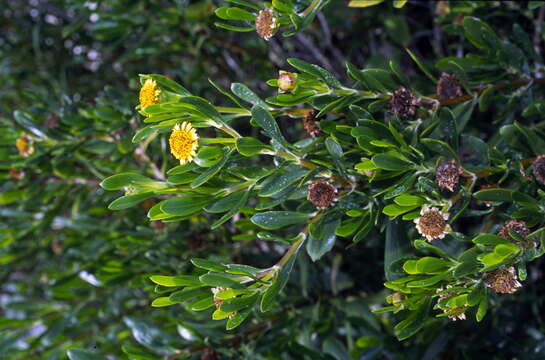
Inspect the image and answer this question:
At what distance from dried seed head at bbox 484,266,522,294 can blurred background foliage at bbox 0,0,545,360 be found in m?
0.38

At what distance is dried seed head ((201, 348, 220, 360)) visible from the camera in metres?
1.01

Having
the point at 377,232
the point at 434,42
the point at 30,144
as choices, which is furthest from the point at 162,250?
the point at 434,42

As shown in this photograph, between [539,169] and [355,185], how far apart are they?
26 cm

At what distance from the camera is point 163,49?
4.84 feet

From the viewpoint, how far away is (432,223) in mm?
741

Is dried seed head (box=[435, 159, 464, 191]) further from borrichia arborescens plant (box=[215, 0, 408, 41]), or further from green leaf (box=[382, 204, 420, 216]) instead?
borrichia arborescens plant (box=[215, 0, 408, 41])

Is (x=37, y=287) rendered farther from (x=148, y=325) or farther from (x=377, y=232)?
(x=377, y=232)

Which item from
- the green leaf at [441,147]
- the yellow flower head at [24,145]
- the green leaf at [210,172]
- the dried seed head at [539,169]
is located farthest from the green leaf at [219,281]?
the yellow flower head at [24,145]

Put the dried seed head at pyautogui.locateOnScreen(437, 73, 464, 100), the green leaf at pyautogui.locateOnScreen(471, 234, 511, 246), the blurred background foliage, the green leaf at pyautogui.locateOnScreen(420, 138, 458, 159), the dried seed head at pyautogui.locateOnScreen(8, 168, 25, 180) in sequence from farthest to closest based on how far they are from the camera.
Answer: the dried seed head at pyautogui.locateOnScreen(8, 168, 25, 180) → the blurred background foliage → the dried seed head at pyautogui.locateOnScreen(437, 73, 464, 100) → the green leaf at pyautogui.locateOnScreen(420, 138, 458, 159) → the green leaf at pyautogui.locateOnScreen(471, 234, 511, 246)

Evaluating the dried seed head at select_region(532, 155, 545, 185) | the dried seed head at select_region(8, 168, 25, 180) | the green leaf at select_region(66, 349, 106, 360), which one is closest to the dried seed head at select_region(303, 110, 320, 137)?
the dried seed head at select_region(532, 155, 545, 185)

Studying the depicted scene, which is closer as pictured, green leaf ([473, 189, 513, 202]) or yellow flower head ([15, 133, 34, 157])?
green leaf ([473, 189, 513, 202])

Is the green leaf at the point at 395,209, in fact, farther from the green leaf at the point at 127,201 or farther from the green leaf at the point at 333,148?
the green leaf at the point at 127,201

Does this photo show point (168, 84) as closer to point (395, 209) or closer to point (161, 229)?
point (395, 209)

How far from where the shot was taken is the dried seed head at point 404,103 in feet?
2.74
